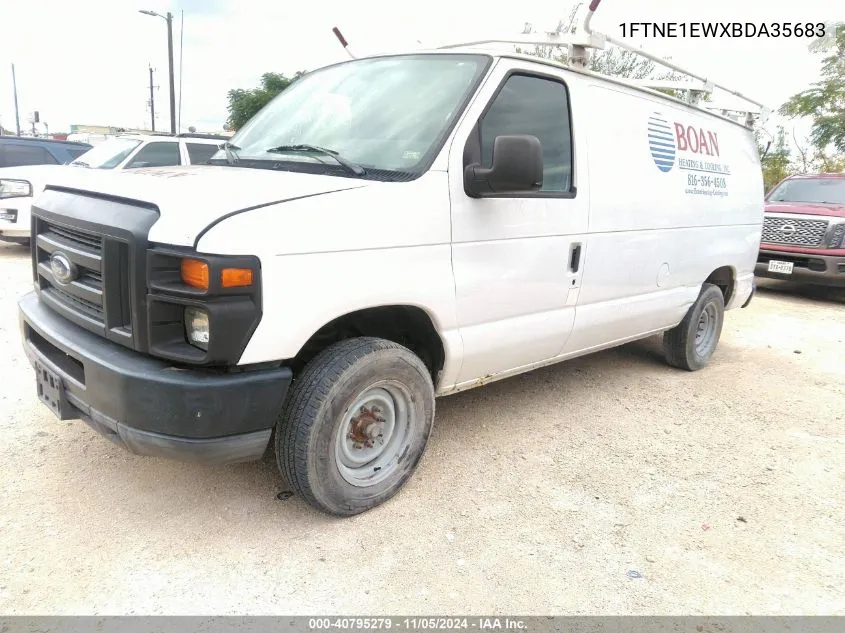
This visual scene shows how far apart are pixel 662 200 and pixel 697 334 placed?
168 cm

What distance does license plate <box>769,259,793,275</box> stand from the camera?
9.69 m

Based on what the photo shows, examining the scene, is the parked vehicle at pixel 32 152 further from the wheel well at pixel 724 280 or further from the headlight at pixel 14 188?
the wheel well at pixel 724 280

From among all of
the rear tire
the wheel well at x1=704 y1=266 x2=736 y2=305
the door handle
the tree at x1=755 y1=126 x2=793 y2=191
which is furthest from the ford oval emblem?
the tree at x1=755 y1=126 x2=793 y2=191

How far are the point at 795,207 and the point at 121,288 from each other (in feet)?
35.2

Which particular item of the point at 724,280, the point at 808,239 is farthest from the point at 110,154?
the point at 808,239

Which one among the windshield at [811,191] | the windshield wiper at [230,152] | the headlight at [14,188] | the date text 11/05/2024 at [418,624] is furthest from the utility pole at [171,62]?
the date text 11/05/2024 at [418,624]

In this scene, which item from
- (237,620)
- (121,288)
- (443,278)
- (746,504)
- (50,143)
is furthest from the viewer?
(50,143)

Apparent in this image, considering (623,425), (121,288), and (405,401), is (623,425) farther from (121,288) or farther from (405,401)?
(121,288)

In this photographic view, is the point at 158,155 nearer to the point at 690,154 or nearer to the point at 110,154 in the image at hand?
the point at 110,154

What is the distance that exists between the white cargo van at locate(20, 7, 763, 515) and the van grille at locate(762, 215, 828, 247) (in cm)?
649

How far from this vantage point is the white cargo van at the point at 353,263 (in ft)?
8.01

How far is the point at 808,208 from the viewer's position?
10.1 metres

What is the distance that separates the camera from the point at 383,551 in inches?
111

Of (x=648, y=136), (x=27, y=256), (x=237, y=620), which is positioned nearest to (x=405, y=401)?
(x=237, y=620)
